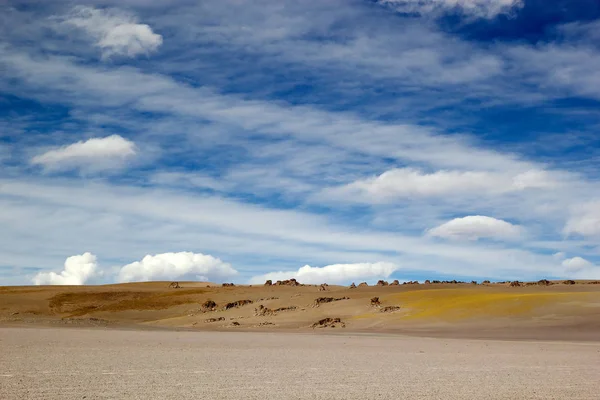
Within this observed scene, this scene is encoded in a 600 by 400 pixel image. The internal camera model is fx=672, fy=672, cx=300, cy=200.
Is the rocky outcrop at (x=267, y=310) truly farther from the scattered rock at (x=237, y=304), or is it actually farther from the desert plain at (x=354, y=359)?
the scattered rock at (x=237, y=304)

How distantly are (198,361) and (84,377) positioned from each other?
13.7ft

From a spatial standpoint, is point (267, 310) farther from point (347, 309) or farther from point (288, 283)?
point (288, 283)

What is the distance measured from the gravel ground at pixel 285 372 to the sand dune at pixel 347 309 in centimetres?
1274

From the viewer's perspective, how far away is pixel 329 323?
39594mm

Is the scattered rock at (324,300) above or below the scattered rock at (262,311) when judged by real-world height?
above

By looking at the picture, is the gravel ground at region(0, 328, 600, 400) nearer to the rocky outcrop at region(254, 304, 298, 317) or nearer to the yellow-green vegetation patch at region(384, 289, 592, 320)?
the yellow-green vegetation patch at region(384, 289, 592, 320)

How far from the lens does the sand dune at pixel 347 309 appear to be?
33750 millimetres

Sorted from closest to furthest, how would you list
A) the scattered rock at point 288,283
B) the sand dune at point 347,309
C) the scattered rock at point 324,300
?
the sand dune at point 347,309
the scattered rock at point 324,300
the scattered rock at point 288,283

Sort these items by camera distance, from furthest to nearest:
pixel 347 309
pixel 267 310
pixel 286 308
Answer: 1. pixel 286 308
2. pixel 267 310
3. pixel 347 309

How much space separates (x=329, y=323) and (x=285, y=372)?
2626 cm

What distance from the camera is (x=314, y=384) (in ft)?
38.9

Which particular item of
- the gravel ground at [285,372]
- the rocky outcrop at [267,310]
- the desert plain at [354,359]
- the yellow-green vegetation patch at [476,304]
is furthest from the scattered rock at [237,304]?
the gravel ground at [285,372]

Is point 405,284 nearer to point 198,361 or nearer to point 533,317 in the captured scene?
point 533,317

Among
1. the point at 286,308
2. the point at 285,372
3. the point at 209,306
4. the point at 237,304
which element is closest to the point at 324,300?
the point at 286,308
